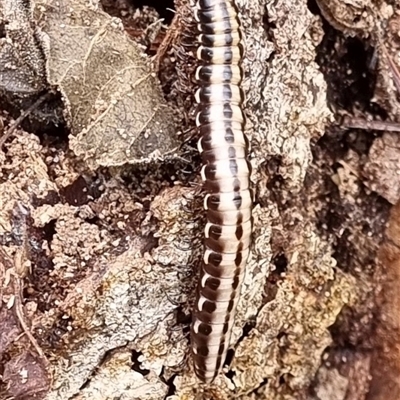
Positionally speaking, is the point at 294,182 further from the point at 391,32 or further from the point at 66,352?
the point at 66,352

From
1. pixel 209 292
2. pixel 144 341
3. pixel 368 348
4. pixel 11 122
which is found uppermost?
pixel 11 122

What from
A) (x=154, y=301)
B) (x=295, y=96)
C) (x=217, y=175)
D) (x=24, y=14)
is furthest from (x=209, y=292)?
(x=24, y=14)

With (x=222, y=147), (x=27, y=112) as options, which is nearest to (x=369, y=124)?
(x=222, y=147)

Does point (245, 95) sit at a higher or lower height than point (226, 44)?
lower

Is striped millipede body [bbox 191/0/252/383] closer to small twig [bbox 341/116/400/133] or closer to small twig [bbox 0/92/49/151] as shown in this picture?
small twig [bbox 0/92/49/151]

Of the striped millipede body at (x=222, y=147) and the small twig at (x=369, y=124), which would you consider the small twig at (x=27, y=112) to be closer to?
the striped millipede body at (x=222, y=147)

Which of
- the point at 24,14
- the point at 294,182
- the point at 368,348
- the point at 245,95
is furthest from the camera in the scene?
the point at 368,348

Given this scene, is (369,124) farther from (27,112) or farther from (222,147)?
(27,112)

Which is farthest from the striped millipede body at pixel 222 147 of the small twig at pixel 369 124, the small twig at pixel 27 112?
the small twig at pixel 369 124

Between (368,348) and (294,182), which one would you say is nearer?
(294,182)
